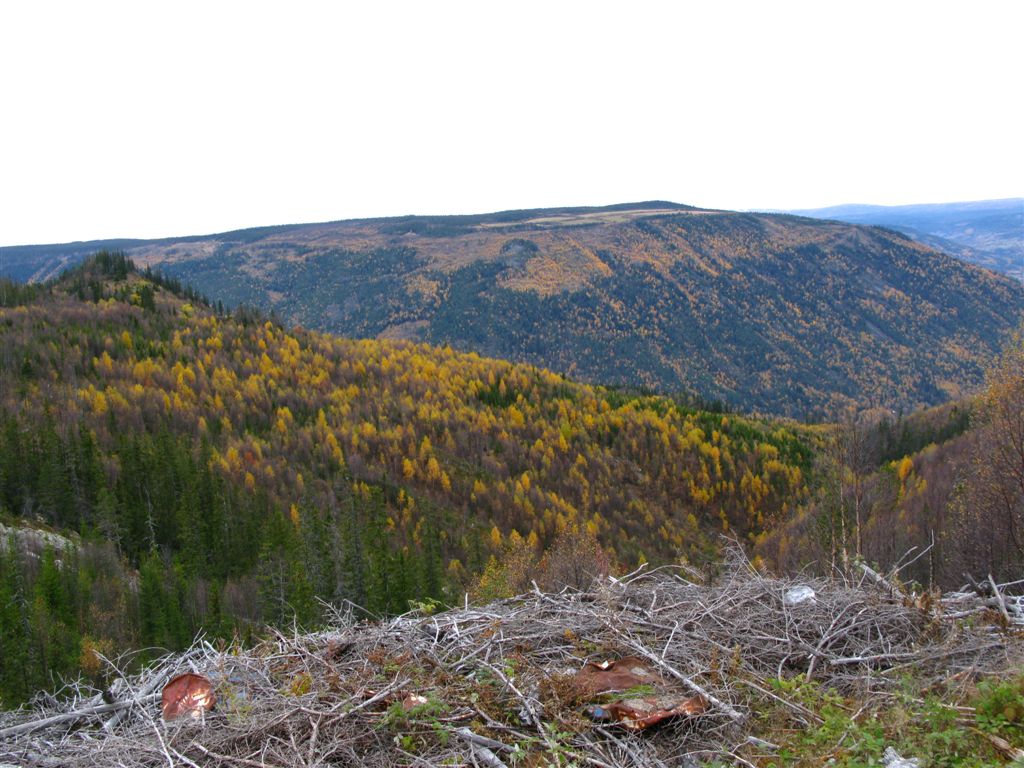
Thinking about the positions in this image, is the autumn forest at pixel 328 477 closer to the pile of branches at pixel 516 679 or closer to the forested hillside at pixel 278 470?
the forested hillside at pixel 278 470

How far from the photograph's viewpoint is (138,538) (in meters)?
70.1

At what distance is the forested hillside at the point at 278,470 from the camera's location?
5181 cm

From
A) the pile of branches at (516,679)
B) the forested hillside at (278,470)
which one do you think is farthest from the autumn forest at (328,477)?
the pile of branches at (516,679)

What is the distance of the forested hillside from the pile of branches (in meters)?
23.3

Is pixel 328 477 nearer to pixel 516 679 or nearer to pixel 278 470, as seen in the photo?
pixel 278 470

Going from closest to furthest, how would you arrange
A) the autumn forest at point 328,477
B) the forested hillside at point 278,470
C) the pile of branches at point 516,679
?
the pile of branches at point 516,679
the autumn forest at point 328,477
the forested hillside at point 278,470

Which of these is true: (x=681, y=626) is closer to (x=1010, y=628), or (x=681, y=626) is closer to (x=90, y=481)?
(x=1010, y=628)

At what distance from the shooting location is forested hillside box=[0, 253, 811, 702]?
51.8m

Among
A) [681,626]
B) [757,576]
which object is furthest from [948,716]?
[757,576]

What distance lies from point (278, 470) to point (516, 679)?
91.8 meters

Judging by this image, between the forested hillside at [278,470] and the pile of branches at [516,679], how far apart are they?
23348 mm

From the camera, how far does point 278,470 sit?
299ft

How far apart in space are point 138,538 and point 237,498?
11.1 meters

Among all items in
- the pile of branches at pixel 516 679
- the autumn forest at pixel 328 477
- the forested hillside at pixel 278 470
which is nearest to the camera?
the pile of branches at pixel 516 679
